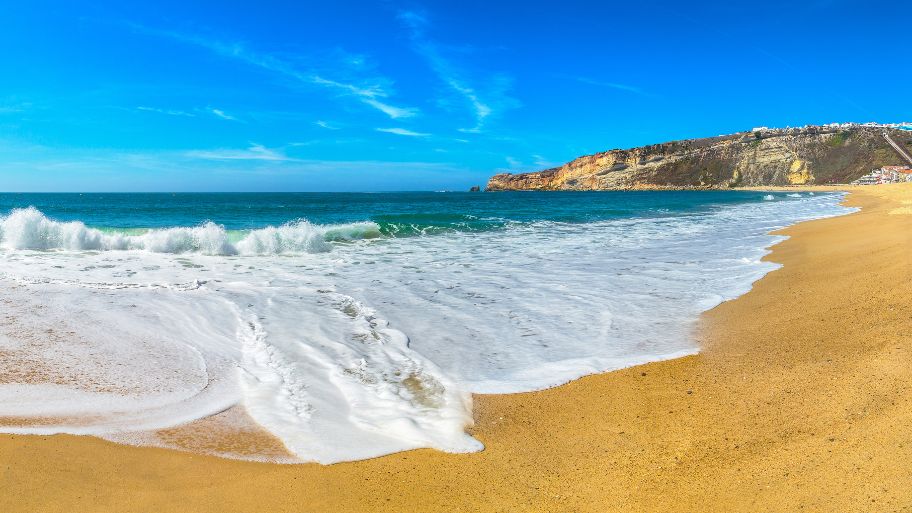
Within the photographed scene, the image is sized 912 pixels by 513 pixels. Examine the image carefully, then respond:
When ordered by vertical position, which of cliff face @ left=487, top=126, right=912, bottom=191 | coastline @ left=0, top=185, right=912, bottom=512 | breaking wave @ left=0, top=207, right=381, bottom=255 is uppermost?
cliff face @ left=487, top=126, right=912, bottom=191

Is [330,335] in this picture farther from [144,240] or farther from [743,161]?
[743,161]

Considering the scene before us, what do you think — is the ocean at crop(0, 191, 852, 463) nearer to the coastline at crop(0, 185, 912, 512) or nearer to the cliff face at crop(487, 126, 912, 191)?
the coastline at crop(0, 185, 912, 512)

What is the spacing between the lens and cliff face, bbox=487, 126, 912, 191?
91.9 metres

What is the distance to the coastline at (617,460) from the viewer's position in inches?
94.3

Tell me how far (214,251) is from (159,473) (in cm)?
1061

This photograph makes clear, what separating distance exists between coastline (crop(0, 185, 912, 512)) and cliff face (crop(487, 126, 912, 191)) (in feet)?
345

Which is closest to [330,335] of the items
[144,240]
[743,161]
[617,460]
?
[617,460]

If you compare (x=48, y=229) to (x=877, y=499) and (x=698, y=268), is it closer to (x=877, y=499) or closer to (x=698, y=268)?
(x=698, y=268)

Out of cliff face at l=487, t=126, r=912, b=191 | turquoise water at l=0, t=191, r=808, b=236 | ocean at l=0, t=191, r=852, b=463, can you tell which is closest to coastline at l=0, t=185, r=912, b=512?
ocean at l=0, t=191, r=852, b=463

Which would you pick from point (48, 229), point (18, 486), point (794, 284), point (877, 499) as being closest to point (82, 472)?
point (18, 486)

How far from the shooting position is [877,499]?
6.97ft

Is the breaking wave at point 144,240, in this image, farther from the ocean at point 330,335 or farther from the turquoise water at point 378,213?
the turquoise water at point 378,213

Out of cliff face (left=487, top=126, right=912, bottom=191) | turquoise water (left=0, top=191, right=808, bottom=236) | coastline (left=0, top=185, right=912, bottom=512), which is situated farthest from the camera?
cliff face (left=487, top=126, right=912, bottom=191)

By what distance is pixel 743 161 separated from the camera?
336ft
